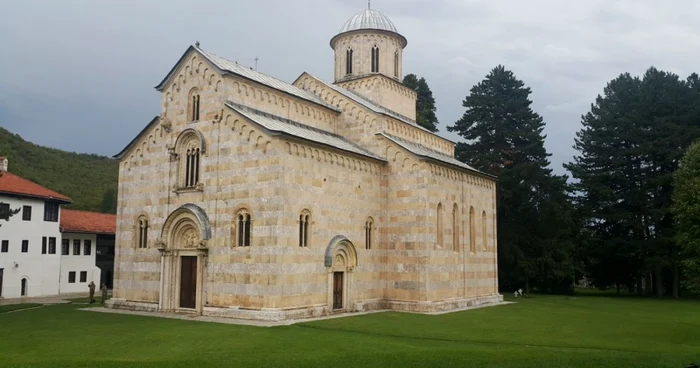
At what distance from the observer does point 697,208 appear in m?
22.5

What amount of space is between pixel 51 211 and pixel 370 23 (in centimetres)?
2499

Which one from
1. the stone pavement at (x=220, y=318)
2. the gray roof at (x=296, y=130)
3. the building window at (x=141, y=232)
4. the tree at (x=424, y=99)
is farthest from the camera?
the tree at (x=424, y=99)

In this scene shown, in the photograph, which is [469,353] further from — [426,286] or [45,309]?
[45,309]

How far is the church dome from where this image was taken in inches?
1362

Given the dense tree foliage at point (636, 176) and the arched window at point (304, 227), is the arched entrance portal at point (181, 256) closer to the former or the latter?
the arched window at point (304, 227)

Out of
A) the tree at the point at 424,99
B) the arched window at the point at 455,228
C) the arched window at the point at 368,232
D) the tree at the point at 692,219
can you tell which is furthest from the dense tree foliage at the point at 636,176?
the arched window at the point at 368,232

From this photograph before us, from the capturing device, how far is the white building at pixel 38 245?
36000 millimetres

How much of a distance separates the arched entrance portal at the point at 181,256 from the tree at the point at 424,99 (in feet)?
103

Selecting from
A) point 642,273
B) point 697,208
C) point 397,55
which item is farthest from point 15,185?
point 642,273

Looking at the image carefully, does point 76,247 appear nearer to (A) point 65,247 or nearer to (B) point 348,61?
(A) point 65,247

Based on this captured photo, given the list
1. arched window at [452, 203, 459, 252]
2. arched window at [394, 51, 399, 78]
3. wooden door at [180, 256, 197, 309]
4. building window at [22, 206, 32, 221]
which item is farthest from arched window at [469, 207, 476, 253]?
building window at [22, 206, 32, 221]

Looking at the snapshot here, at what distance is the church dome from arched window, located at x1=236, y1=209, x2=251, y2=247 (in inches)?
638

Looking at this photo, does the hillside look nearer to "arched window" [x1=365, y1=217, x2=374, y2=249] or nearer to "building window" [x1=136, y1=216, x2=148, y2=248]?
"building window" [x1=136, y1=216, x2=148, y2=248]

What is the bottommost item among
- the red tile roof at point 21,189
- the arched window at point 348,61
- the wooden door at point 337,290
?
the wooden door at point 337,290
